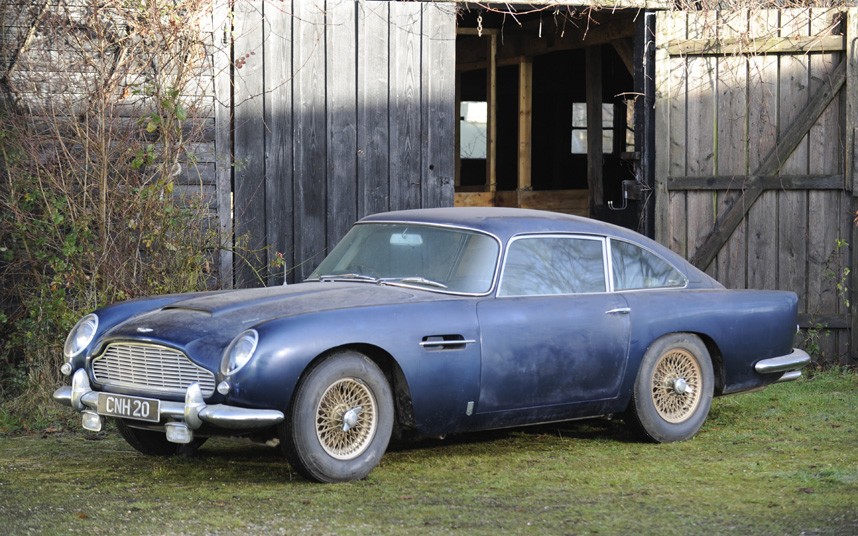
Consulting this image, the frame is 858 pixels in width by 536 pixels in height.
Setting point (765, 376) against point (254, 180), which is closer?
point (765, 376)

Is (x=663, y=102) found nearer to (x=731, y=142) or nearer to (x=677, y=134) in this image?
(x=677, y=134)

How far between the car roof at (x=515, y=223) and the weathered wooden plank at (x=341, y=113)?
285cm

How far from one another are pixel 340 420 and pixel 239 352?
24.3 inches

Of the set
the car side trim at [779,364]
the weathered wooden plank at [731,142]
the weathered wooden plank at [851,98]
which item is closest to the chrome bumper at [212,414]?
the car side trim at [779,364]

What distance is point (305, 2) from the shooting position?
9953 mm

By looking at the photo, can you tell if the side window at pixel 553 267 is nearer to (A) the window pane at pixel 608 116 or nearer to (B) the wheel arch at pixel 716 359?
(B) the wheel arch at pixel 716 359

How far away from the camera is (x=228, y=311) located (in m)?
5.98

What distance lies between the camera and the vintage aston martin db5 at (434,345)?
5699 millimetres

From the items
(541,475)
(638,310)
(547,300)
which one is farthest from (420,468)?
(638,310)

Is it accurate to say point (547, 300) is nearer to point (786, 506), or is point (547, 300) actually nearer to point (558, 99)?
point (786, 506)

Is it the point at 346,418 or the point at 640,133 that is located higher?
the point at 640,133

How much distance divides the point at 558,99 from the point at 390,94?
615 centimetres

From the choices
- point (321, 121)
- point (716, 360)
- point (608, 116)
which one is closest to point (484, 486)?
point (716, 360)

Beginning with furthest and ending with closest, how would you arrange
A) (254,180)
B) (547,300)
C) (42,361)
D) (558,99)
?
(558,99) < (254,180) < (42,361) < (547,300)
